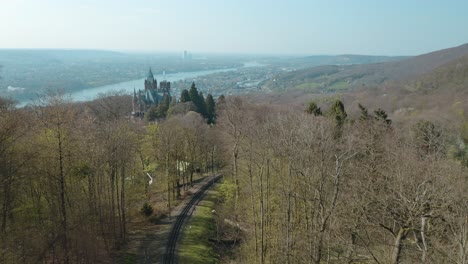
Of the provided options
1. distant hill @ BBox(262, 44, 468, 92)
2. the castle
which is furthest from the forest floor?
distant hill @ BBox(262, 44, 468, 92)

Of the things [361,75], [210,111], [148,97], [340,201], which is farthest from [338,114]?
[361,75]

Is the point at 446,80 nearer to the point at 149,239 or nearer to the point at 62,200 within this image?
the point at 149,239

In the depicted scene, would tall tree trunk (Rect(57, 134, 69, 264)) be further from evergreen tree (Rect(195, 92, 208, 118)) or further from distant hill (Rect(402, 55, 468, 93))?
distant hill (Rect(402, 55, 468, 93))

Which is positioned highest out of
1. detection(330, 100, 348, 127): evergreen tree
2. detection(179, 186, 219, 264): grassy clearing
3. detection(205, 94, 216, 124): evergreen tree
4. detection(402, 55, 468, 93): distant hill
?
detection(402, 55, 468, 93): distant hill

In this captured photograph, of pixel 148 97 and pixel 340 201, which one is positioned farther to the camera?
pixel 148 97

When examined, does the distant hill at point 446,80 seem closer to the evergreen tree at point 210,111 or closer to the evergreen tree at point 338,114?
the evergreen tree at point 210,111
